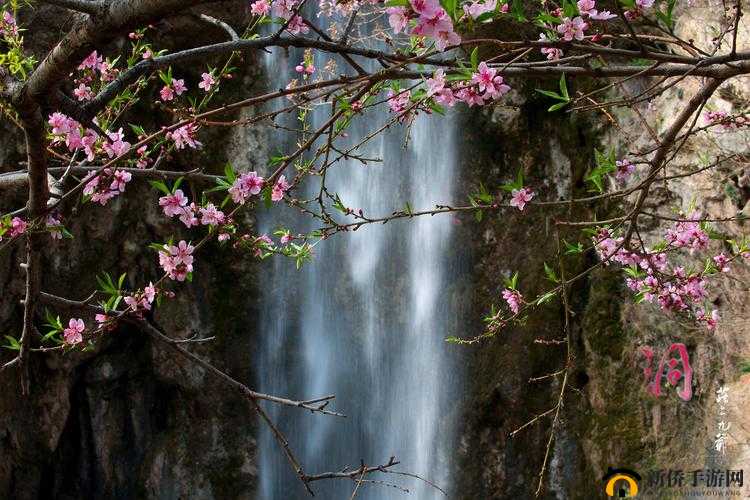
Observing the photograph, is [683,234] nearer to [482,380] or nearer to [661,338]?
[661,338]

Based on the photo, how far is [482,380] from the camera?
258 inches

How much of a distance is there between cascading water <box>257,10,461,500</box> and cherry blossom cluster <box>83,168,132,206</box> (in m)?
4.77

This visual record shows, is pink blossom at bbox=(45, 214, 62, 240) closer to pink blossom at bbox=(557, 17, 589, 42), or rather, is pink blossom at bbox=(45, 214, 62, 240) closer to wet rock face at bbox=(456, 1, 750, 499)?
pink blossom at bbox=(557, 17, 589, 42)

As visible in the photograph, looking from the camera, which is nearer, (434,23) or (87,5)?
(434,23)

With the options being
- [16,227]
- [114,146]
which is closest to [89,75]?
[114,146]

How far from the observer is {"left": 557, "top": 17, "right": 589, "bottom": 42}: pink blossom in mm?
2041

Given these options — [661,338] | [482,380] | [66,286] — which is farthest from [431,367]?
[66,286]

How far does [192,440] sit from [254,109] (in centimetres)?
340

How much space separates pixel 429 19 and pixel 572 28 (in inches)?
24.4

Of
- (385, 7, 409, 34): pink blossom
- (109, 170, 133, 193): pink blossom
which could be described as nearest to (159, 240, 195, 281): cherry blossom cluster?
(109, 170, 133, 193): pink blossom

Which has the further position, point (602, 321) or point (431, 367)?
point (431, 367)

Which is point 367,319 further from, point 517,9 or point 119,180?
point 517,9

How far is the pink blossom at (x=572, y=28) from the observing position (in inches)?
80.4

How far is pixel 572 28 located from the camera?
6.73ft
